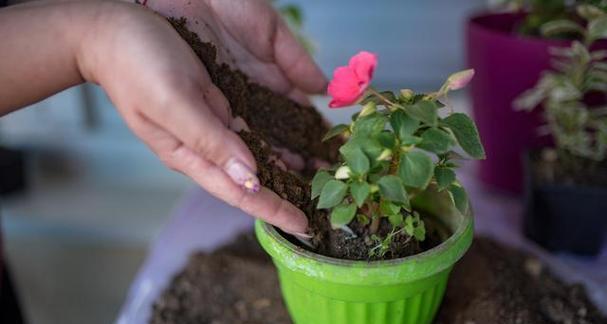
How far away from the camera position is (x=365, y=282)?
1.93 ft

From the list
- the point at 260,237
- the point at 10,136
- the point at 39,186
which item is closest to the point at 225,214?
the point at 260,237

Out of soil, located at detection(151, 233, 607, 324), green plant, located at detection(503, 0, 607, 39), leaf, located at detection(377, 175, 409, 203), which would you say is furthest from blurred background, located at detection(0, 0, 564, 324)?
leaf, located at detection(377, 175, 409, 203)

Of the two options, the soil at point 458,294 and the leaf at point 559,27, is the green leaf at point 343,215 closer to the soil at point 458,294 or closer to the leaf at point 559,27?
the soil at point 458,294

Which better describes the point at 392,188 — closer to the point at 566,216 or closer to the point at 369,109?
the point at 369,109

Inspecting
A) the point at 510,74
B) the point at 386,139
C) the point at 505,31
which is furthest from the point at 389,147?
the point at 505,31

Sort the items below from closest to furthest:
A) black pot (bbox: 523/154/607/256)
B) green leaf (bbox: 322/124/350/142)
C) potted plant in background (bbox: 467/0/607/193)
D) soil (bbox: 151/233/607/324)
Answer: green leaf (bbox: 322/124/350/142) < soil (bbox: 151/233/607/324) < black pot (bbox: 523/154/607/256) < potted plant in background (bbox: 467/0/607/193)

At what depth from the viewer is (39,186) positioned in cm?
198

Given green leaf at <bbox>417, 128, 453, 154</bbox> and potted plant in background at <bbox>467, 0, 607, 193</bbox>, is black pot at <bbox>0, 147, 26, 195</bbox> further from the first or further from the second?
green leaf at <bbox>417, 128, 453, 154</bbox>

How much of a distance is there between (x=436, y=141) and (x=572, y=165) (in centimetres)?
50

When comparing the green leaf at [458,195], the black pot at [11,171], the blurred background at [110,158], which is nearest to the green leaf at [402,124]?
the green leaf at [458,195]

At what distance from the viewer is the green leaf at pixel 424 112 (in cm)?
55

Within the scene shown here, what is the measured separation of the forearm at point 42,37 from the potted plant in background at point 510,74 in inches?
28.2

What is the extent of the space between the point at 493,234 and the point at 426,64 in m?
1.17

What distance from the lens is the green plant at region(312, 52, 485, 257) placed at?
563 millimetres
